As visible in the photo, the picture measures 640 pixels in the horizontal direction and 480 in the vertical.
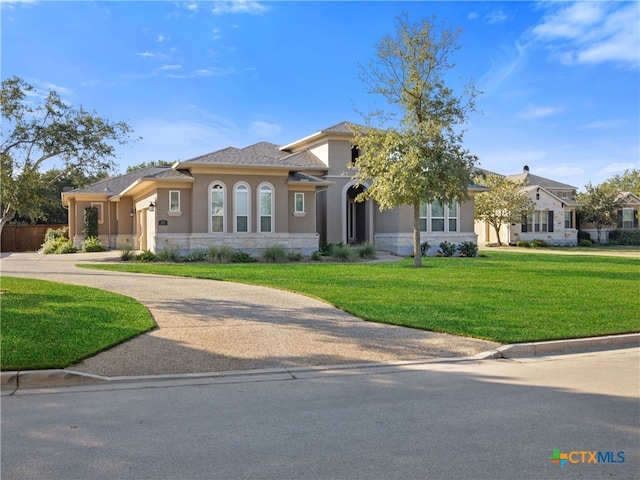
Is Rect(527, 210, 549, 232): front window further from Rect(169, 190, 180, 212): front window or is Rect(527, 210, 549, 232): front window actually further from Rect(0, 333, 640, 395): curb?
Rect(0, 333, 640, 395): curb

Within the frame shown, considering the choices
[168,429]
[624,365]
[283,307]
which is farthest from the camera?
[283,307]

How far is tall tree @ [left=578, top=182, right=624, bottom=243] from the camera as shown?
2006 inches

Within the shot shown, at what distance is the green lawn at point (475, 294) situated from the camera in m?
10.0

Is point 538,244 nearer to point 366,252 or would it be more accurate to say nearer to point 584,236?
point 584,236

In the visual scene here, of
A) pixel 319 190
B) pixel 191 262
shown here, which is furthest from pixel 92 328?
pixel 319 190

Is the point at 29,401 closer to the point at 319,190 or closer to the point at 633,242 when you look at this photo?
the point at 319,190

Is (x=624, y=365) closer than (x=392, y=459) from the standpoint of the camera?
No

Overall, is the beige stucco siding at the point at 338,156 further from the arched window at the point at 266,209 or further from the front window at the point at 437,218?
the front window at the point at 437,218

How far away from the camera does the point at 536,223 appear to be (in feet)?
156

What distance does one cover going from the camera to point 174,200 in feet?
81.8

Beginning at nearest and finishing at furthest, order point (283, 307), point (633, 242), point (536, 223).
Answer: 1. point (283, 307)
2. point (536, 223)
3. point (633, 242)

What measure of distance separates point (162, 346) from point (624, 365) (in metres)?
6.83

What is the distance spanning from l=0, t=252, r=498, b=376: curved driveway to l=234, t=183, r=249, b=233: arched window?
12.8 metres

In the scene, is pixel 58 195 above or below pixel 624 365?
above
